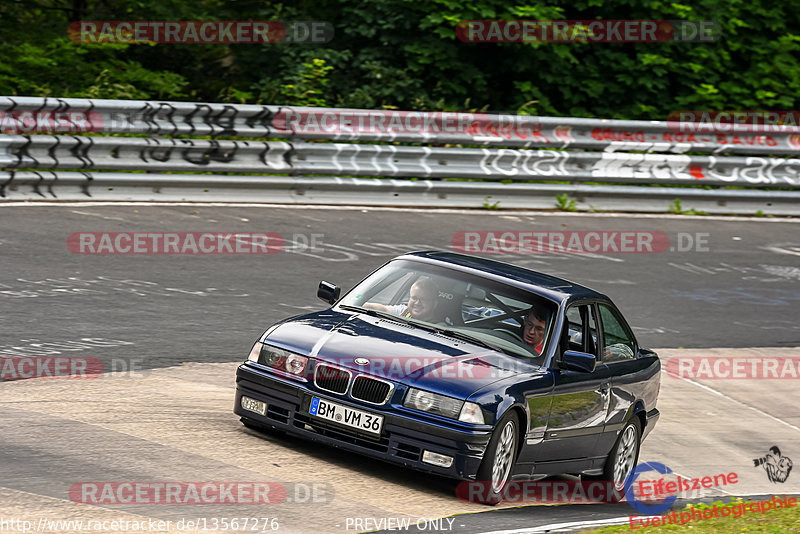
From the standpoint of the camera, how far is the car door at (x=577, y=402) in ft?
26.2

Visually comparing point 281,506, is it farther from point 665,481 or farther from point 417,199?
point 417,199

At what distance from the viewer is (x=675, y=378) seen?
1231cm

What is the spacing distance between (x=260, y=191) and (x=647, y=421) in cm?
848

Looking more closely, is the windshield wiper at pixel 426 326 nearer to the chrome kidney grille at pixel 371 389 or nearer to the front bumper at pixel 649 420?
the chrome kidney grille at pixel 371 389

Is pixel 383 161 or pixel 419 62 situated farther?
pixel 419 62

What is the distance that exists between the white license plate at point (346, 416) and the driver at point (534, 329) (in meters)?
1.35

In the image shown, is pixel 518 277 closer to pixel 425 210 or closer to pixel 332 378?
pixel 332 378

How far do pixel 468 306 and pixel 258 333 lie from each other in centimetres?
336

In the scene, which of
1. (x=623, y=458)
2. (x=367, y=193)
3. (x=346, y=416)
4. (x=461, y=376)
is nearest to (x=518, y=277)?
(x=461, y=376)

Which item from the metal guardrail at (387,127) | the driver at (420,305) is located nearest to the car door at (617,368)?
the driver at (420,305)

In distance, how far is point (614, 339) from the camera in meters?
9.02

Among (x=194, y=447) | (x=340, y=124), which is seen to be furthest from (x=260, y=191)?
(x=194, y=447)

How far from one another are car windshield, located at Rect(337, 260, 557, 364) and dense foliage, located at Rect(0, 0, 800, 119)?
10781mm

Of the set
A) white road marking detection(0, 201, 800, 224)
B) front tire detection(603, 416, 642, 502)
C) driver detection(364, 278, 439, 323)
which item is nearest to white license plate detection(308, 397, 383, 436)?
driver detection(364, 278, 439, 323)
